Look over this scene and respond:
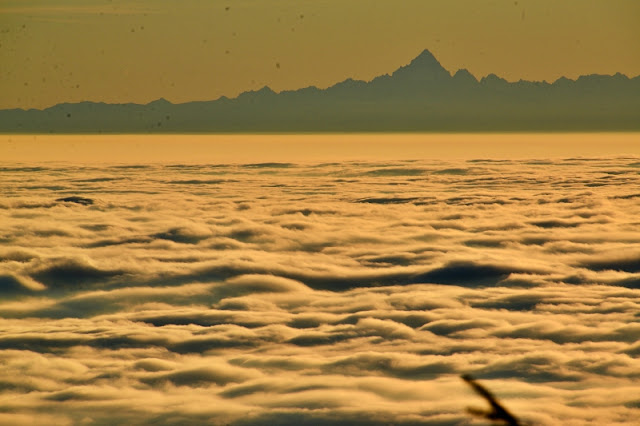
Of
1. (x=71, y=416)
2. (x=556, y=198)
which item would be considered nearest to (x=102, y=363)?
(x=71, y=416)

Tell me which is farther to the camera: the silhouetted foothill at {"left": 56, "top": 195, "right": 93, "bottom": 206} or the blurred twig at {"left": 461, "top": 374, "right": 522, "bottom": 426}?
→ the silhouetted foothill at {"left": 56, "top": 195, "right": 93, "bottom": 206}

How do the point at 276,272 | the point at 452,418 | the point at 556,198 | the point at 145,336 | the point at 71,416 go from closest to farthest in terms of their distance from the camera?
the point at 452,418
the point at 71,416
the point at 145,336
the point at 276,272
the point at 556,198

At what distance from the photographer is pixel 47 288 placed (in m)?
73.8

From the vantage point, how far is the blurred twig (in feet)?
9.25

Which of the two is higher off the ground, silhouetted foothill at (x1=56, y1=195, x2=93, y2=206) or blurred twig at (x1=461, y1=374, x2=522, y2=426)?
blurred twig at (x1=461, y1=374, x2=522, y2=426)

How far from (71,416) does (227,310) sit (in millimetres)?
31458

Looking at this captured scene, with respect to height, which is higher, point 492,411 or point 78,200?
point 492,411

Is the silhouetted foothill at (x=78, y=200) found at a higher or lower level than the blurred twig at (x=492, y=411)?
lower

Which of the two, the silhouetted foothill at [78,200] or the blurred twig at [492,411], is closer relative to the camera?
the blurred twig at [492,411]

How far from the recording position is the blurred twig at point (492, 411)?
282 cm

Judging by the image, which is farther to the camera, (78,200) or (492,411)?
(78,200)

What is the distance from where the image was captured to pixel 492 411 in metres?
2.87

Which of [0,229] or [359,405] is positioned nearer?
[359,405]

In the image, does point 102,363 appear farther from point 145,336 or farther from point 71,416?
point 71,416
